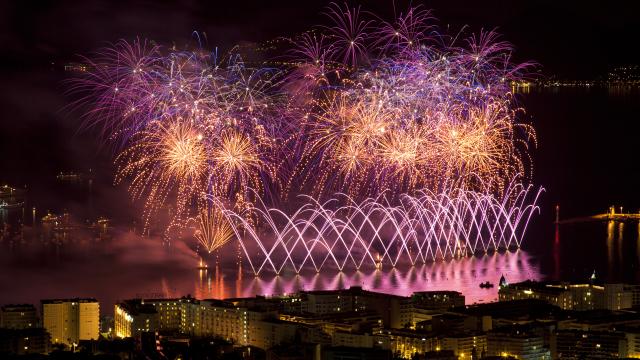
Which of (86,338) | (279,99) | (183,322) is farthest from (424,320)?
(279,99)

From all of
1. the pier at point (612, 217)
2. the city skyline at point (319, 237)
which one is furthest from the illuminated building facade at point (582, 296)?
the pier at point (612, 217)

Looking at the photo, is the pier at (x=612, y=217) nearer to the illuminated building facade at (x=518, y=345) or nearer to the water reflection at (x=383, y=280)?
the water reflection at (x=383, y=280)

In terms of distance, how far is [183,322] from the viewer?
1507 cm

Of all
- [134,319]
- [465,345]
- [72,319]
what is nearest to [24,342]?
[72,319]

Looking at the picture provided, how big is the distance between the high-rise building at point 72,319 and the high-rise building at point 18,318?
0.73ft

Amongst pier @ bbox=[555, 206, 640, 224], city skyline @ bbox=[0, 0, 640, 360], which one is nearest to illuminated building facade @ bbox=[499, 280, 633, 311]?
city skyline @ bbox=[0, 0, 640, 360]

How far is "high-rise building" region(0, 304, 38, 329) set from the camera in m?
14.9

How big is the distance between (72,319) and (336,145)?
369 inches

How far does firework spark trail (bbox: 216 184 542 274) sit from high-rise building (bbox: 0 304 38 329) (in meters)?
5.14

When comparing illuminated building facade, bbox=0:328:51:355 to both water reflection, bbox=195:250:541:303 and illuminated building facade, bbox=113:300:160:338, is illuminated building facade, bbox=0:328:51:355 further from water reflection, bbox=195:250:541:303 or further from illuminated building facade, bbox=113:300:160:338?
water reflection, bbox=195:250:541:303

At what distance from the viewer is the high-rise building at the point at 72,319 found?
14773 millimetres

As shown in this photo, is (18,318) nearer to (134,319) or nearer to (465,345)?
(134,319)

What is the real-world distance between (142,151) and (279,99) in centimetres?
1025

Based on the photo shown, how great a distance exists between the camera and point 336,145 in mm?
23453
